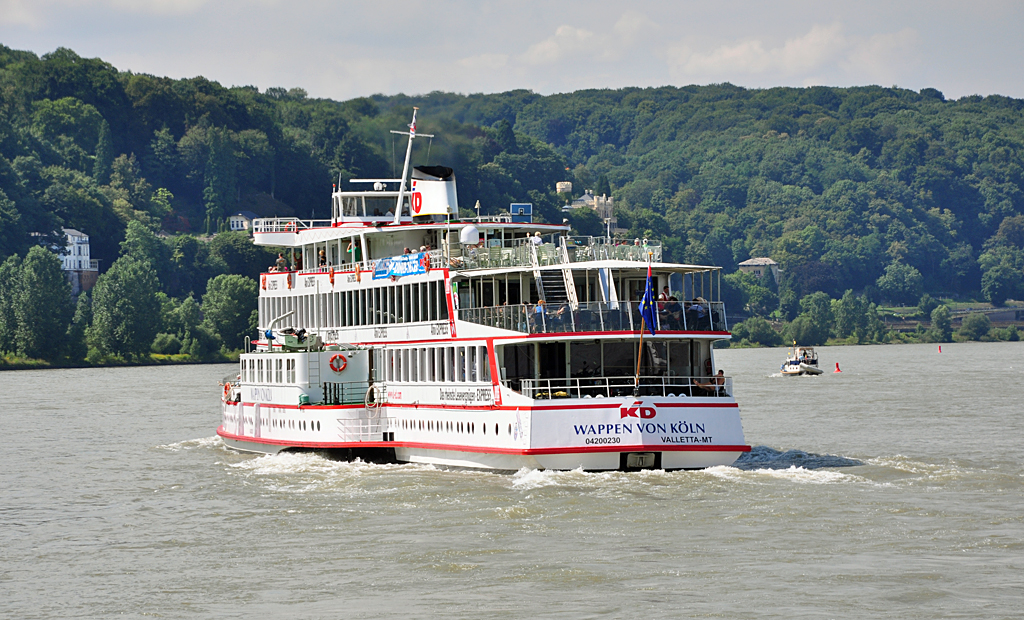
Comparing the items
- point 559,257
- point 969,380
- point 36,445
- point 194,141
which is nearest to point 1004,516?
point 559,257

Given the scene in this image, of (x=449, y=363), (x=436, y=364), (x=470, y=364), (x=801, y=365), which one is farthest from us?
(x=801, y=365)

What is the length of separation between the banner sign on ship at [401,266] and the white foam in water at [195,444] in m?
12.7

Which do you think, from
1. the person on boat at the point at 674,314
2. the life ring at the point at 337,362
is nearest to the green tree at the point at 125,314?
the life ring at the point at 337,362

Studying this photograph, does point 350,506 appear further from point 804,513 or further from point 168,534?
point 804,513

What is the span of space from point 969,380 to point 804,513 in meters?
69.7

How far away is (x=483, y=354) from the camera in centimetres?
3597

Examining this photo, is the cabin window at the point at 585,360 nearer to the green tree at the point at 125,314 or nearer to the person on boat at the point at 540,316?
the person on boat at the point at 540,316

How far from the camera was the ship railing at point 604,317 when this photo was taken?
112ft

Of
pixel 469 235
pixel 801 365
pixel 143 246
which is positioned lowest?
pixel 801 365

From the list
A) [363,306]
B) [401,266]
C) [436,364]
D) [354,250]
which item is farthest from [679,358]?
[354,250]

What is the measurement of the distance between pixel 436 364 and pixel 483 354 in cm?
223

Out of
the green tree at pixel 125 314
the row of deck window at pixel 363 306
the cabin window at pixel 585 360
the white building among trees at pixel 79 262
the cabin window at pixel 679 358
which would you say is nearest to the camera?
the cabin window at pixel 585 360

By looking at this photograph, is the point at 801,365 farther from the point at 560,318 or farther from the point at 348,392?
the point at 560,318

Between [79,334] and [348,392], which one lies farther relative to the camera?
[79,334]
